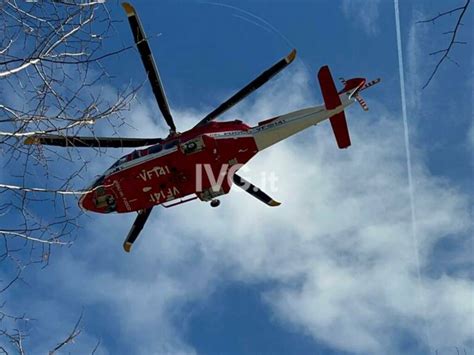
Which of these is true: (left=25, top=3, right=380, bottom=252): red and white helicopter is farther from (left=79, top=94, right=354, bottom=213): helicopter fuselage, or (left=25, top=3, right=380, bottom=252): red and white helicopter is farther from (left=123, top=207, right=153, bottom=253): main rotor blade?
(left=123, top=207, right=153, bottom=253): main rotor blade

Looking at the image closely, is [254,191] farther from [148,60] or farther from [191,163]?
[148,60]

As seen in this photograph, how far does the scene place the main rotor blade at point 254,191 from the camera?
53.2 feet

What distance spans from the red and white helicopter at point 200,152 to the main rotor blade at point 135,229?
991 millimetres

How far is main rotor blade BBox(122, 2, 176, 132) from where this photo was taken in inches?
516

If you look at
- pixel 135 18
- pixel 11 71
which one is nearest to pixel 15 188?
pixel 11 71

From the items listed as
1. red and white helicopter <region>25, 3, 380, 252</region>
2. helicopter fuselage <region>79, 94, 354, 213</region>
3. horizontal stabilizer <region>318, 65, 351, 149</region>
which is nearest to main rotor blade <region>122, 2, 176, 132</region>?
red and white helicopter <region>25, 3, 380, 252</region>

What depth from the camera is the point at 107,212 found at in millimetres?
14984

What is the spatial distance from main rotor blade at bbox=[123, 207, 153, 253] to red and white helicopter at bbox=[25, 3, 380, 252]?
0.99 metres

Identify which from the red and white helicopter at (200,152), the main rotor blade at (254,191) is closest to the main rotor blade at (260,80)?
the red and white helicopter at (200,152)

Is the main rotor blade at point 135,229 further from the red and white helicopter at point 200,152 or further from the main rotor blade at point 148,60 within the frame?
the main rotor blade at point 148,60

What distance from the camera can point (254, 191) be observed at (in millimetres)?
16766

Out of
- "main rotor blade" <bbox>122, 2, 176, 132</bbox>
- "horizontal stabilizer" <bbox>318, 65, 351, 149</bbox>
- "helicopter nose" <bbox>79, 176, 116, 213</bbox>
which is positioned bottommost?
"helicopter nose" <bbox>79, 176, 116, 213</bbox>

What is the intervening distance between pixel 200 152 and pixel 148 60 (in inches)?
102

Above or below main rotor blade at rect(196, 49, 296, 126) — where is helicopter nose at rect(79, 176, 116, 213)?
below
